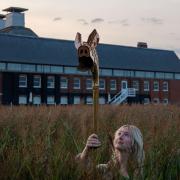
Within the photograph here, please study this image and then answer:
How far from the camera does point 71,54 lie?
2500 inches

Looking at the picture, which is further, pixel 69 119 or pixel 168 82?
pixel 168 82

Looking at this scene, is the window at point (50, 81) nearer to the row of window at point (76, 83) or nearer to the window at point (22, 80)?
the row of window at point (76, 83)

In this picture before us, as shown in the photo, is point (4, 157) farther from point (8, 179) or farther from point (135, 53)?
point (135, 53)

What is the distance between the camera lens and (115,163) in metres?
4.50

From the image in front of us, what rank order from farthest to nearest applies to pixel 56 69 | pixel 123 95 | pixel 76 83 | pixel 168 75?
pixel 168 75 → pixel 76 83 → pixel 56 69 → pixel 123 95

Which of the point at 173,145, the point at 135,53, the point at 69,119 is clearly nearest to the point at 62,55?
A: the point at 135,53

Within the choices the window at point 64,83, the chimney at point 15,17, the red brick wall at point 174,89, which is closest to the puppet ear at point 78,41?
the window at point 64,83

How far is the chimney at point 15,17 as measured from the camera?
73812 millimetres

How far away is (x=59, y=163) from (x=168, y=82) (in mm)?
68352

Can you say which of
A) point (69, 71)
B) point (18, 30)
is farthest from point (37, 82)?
point (18, 30)

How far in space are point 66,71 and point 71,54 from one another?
2.38 m

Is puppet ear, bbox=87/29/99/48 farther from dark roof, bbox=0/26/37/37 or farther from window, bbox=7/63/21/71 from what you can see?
dark roof, bbox=0/26/37/37

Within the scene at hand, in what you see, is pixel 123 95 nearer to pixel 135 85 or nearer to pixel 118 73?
pixel 118 73

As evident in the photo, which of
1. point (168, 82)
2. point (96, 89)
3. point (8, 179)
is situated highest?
point (168, 82)
